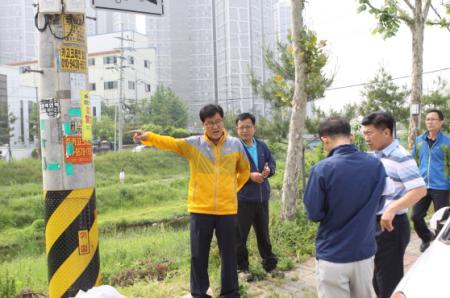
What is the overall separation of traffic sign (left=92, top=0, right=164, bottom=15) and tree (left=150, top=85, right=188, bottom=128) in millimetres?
45625

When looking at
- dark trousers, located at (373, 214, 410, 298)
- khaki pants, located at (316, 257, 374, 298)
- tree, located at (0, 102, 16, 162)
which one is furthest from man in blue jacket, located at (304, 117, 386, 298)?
tree, located at (0, 102, 16, 162)

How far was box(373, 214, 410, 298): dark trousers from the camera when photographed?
332cm

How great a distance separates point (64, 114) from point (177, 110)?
157 feet

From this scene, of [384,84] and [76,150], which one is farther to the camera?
[384,84]

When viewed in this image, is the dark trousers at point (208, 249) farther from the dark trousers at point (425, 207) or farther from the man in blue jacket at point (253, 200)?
the dark trousers at point (425, 207)

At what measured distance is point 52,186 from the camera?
2951 millimetres

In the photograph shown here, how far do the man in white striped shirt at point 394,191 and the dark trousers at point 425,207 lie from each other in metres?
2.54

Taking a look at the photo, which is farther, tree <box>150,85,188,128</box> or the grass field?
tree <box>150,85,188,128</box>

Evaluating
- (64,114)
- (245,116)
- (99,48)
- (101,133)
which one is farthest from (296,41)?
(99,48)

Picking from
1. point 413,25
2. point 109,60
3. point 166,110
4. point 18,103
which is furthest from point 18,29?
point 413,25

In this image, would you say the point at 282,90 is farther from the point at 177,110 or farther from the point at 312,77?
the point at 177,110

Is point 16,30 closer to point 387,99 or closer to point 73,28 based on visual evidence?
point 387,99

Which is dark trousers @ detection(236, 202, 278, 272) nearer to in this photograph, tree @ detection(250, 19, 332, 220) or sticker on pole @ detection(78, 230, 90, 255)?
tree @ detection(250, 19, 332, 220)

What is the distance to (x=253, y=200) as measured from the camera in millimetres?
4828
